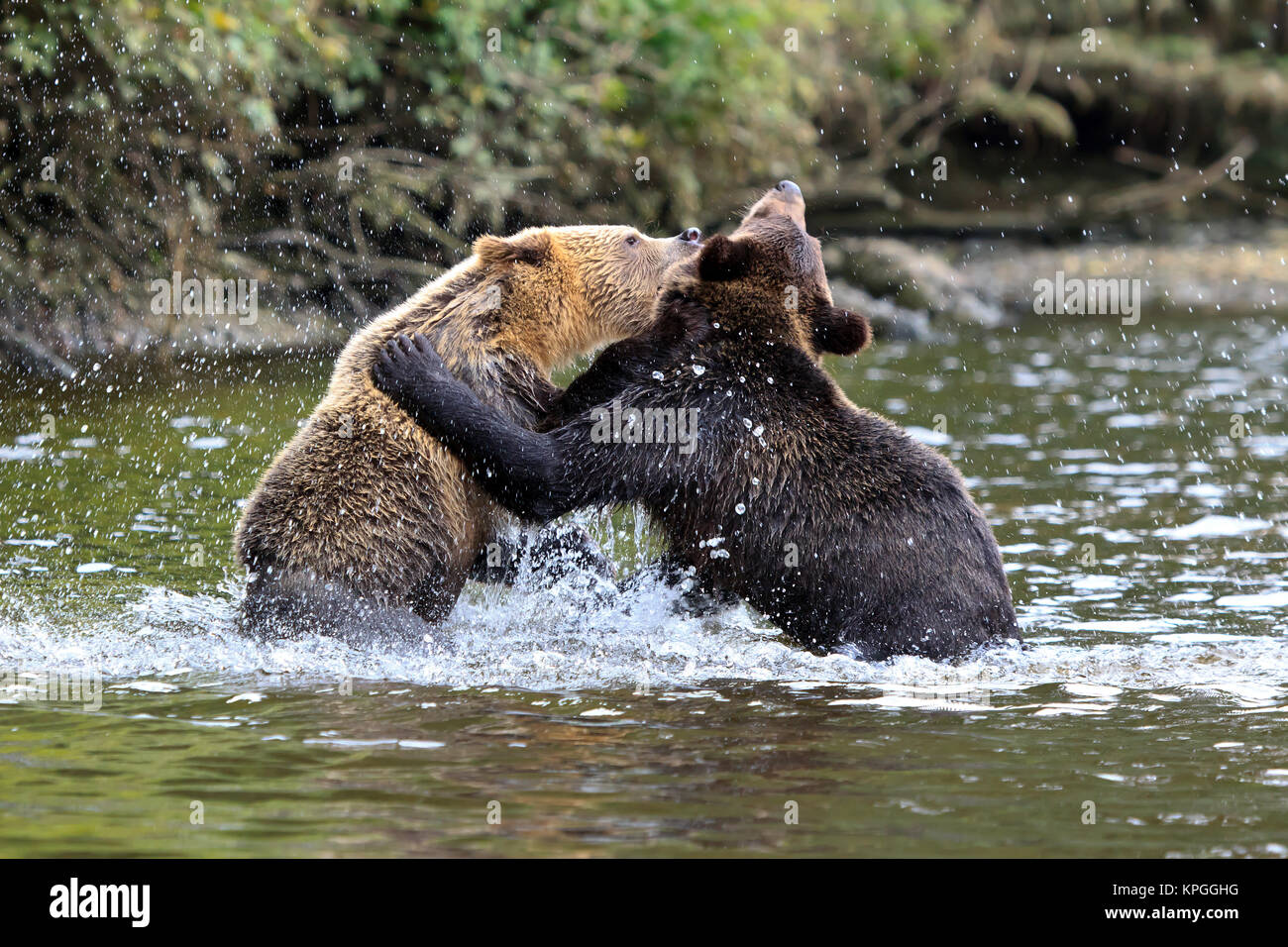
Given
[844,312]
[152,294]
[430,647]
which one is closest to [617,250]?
[844,312]

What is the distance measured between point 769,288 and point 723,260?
23 centimetres

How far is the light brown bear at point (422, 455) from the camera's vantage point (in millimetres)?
5641

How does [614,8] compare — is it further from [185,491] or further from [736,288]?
[736,288]

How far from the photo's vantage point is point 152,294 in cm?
1347

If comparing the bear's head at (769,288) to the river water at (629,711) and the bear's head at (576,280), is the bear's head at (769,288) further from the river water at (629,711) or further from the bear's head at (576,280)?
the river water at (629,711)

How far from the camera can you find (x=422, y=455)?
19.4ft

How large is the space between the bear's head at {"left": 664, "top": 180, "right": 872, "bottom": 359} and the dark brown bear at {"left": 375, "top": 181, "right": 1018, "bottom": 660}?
5 centimetres

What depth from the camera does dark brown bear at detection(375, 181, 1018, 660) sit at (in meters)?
5.68
